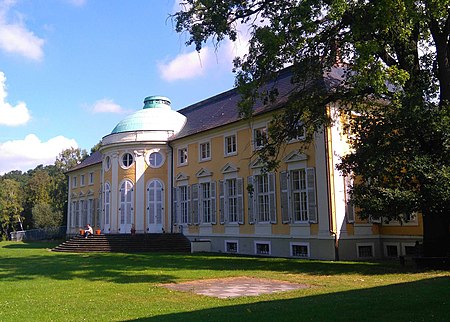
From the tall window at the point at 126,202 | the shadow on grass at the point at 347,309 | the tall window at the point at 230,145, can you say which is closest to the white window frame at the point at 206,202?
the tall window at the point at 230,145

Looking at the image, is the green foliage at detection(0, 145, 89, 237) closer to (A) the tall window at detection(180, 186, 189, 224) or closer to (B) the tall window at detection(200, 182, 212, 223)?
Result: (A) the tall window at detection(180, 186, 189, 224)

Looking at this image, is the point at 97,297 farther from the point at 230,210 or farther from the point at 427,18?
the point at 230,210

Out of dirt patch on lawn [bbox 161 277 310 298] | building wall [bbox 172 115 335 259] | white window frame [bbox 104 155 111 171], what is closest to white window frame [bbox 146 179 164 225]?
building wall [bbox 172 115 335 259]

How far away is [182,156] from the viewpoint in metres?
33.6

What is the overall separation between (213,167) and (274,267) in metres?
12.4

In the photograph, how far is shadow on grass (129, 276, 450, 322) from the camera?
25.7ft

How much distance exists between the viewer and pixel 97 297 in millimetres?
11281

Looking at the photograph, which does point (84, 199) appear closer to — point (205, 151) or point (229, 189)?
point (205, 151)

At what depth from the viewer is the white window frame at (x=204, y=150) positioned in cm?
3041

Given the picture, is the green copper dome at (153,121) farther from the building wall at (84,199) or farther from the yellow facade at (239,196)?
the building wall at (84,199)

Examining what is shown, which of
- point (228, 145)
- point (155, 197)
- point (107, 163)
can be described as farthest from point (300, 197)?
point (107, 163)

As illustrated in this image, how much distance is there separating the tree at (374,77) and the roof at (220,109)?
7.91 metres

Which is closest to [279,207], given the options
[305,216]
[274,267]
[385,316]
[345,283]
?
[305,216]

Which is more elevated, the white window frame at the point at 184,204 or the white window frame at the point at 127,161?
the white window frame at the point at 127,161
